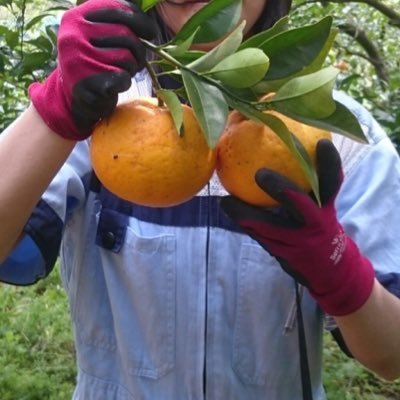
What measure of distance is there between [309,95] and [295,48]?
75 millimetres

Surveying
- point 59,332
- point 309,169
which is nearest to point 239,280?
point 309,169

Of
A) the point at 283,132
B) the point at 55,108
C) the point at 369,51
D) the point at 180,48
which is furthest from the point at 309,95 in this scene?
the point at 369,51

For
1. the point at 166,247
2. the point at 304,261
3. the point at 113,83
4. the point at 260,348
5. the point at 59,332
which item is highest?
the point at 113,83

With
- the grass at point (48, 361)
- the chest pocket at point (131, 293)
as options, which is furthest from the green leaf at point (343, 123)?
the grass at point (48, 361)

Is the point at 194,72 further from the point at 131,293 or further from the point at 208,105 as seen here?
the point at 131,293

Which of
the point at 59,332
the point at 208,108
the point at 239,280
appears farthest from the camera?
the point at 59,332

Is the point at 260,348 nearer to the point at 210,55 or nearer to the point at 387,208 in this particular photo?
the point at 387,208

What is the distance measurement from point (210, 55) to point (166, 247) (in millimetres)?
482

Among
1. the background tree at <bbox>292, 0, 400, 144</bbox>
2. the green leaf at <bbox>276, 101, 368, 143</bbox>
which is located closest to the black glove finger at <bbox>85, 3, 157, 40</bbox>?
the green leaf at <bbox>276, 101, 368, 143</bbox>

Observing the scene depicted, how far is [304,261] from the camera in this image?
0.98 metres

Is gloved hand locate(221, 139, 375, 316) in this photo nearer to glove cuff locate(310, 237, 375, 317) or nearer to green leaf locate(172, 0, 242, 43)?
glove cuff locate(310, 237, 375, 317)

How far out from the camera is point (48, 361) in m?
3.01

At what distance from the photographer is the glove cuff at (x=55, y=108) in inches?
35.1

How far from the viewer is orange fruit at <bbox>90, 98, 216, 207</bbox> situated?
0.83 meters
